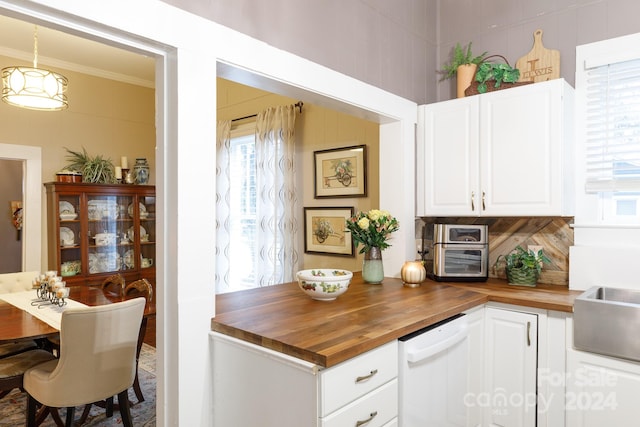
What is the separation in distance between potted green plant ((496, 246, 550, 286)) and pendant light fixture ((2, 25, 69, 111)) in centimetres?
348

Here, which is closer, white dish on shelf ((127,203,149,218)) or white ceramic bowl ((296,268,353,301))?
white ceramic bowl ((296,268,353,301))

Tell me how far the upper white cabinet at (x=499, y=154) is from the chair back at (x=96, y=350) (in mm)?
1872

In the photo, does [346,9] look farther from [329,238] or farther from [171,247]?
[329,238]

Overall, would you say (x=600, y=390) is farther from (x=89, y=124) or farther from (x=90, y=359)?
(x=89, y=124)

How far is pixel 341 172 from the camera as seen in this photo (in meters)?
3.44

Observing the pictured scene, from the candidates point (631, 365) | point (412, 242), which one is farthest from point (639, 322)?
point (412, 242)

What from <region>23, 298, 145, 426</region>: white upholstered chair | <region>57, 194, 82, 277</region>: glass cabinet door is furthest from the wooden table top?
<region>57, 194, 82, 277</region>: glass cabinet door

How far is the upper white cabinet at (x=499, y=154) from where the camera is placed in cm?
216

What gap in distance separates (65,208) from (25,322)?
7.31ft

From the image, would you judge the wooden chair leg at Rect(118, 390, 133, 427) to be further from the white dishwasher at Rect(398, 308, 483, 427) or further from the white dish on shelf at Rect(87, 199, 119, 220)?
the white dish on shelf at Rect(87, 199, 119, 220)

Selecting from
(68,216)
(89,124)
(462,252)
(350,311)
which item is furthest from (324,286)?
(89,124)

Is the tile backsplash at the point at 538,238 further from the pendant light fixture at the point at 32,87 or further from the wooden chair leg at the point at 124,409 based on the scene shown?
the pendant light fixture at the point at 32,87

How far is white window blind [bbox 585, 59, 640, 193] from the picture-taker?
2.17m

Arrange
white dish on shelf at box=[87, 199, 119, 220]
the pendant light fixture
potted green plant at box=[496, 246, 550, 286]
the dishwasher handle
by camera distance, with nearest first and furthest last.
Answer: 1. the dishwasher handle
2. potted green plant at box=[496, 246, 550, 286]
3. the pendant light fixture
4. white dish on shelf at box=[87, 199, 119, 220]
